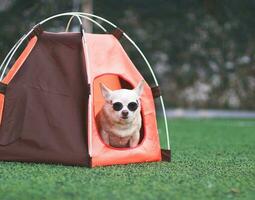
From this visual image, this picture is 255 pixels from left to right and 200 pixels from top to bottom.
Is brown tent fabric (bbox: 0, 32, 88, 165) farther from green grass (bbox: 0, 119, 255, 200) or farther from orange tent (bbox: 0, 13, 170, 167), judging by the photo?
green grass (bbox: 0, 119, 255, 200)

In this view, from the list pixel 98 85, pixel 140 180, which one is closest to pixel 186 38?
pixel 98 85

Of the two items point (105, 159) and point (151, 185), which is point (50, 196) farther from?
point (105, 159)

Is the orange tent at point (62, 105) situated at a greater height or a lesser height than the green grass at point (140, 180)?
greater

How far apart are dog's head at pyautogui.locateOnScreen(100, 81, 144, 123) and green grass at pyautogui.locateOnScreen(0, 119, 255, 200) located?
0.40 meters

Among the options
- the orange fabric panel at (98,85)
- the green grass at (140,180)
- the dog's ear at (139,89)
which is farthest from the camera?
the orange fabric panel at (98,85)

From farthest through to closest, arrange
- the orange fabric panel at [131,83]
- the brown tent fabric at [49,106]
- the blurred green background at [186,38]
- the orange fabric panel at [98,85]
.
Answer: the blurred green background at [186,38], the orange fabric panel at [98,85], the orange fabric panel at [131,83], the brown tent fabric at [49,106]

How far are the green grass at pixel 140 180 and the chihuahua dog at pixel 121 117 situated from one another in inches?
13.6

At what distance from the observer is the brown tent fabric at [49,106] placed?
4.69 m

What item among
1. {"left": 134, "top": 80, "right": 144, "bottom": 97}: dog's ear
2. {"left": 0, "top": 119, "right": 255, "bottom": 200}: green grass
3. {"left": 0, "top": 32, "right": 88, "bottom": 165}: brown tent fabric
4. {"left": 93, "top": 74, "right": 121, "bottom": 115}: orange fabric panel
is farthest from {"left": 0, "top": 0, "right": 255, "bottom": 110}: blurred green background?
{"left": 0, "top": 119, "right": 255, "bottom": 200}: green grass

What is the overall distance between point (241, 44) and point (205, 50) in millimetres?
1009

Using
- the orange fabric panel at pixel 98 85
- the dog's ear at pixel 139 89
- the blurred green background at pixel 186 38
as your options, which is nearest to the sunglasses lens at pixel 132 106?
the dog's ear at pixel 139 89

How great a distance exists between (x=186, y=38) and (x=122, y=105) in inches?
399

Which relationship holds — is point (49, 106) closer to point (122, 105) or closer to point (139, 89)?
point (122, 105)

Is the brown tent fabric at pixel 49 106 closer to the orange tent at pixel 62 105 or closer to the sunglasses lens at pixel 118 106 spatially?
the orange tent at pixel 62 105
